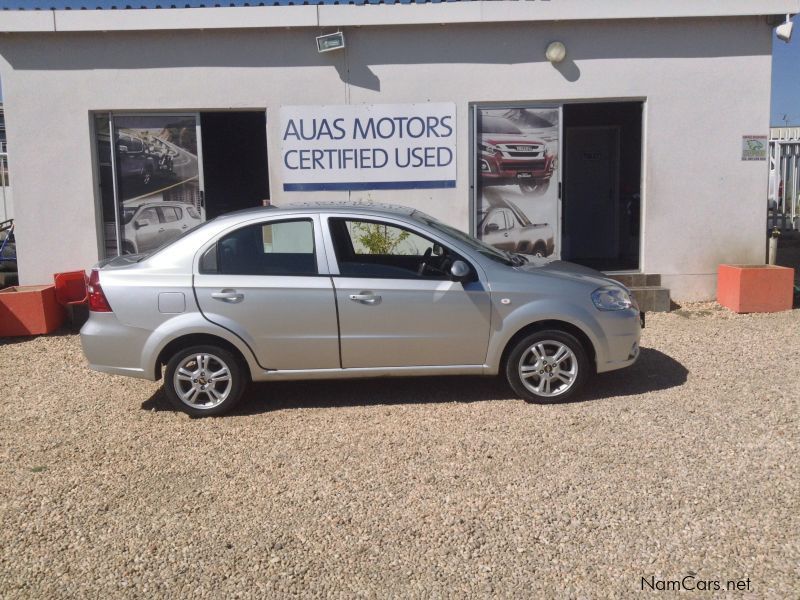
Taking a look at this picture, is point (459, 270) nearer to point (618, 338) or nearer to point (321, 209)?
point (321, 209)

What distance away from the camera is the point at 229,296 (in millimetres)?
5852

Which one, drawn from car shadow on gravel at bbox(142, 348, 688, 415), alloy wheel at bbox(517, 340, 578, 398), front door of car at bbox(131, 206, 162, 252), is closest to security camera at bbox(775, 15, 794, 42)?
car shadow on gravel at bbox(142, 348, 688, 415)

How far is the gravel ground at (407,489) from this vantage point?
11.9 ft

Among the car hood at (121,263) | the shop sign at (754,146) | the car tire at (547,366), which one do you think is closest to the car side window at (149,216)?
the car hood at (121,263)

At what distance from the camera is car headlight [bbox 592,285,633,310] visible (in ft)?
19.8

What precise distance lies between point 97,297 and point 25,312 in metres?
3.67

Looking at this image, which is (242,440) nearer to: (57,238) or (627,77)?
(57,238)

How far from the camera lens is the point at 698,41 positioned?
32.0 ft

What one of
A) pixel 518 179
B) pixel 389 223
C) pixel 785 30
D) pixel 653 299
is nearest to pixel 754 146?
pixel 785 30

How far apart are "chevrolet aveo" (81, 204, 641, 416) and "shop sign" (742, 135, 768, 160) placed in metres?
5.04

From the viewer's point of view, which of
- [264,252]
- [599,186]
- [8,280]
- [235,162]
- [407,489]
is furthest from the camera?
[235,162]

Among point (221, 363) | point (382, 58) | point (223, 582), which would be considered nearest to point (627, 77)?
point (382, 58)

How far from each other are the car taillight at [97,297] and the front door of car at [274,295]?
0.72 metres

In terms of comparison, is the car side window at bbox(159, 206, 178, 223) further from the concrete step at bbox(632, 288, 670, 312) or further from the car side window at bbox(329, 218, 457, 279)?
the concrete step at bbox(632, 288, 670, 312)
